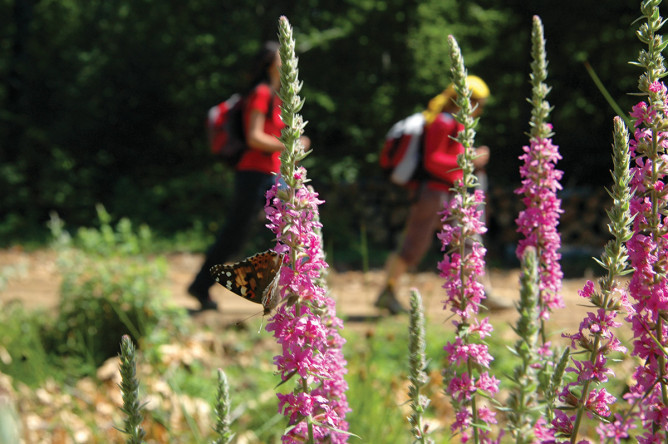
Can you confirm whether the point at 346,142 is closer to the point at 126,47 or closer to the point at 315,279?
the point at 126,47

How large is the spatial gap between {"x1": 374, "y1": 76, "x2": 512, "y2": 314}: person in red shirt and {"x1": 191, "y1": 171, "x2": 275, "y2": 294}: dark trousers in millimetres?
1347

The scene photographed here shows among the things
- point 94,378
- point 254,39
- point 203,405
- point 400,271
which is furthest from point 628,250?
point 254,39

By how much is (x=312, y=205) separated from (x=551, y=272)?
67cm

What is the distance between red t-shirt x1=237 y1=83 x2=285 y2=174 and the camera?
16.6 ft

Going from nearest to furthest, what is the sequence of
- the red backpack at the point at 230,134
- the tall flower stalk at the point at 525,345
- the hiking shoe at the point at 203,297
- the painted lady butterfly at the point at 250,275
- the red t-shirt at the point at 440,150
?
the tall flower stalk at the point at 525,345, the painted lady butterfly at the point at 250,275, the red backpack at the point at 230,134, the red t-shirt at the point at 440,150, the hiking shoe at the point at 203,297

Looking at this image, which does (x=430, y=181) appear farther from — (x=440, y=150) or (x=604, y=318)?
(x=604, y=318)

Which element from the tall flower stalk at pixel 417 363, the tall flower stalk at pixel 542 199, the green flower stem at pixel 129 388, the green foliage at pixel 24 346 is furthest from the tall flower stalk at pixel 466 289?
the green foliage at pixel 24 346

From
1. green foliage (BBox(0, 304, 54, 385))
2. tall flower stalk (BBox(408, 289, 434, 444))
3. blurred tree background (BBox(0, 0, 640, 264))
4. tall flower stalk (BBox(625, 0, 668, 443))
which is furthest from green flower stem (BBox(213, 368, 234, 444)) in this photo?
blurred tree background (BBox(0, 0, 640, 264))

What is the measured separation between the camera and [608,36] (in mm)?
10359

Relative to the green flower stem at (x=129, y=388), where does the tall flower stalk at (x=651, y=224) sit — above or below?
above

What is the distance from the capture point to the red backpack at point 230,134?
211 inches

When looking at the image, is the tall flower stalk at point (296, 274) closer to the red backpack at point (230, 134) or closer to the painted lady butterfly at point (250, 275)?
the painted lady butterfly at point (250, 275)

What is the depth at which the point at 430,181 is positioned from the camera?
19.4ft

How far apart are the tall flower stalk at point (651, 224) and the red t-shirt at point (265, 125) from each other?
4.00 metres
